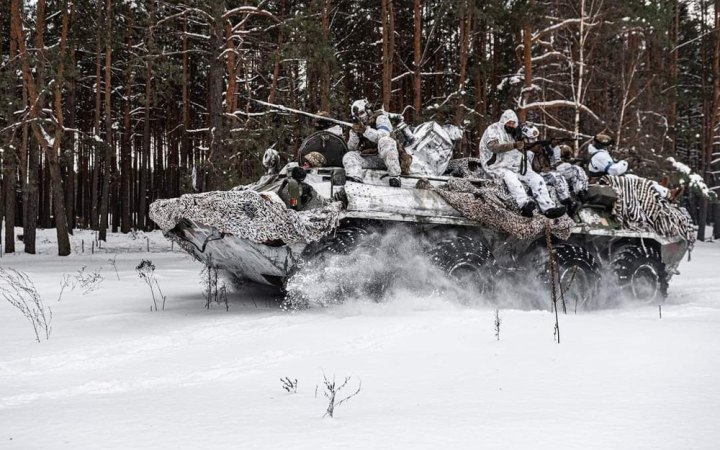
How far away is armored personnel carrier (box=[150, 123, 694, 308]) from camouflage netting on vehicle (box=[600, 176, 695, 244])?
0.02 meters

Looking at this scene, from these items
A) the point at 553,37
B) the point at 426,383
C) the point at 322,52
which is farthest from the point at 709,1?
the point at 426,383

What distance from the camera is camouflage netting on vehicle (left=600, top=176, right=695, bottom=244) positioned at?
9531 millimetres

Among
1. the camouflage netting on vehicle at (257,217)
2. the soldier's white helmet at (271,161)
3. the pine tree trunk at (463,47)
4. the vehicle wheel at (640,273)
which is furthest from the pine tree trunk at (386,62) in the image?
the camouflage netting on vehicle at (257,217)

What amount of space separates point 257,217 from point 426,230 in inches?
92.6

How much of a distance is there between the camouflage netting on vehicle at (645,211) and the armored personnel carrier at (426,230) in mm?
20

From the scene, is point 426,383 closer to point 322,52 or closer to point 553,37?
point 322,52

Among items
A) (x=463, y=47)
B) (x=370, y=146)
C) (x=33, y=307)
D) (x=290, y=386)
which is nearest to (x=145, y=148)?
(x=463, y=47)

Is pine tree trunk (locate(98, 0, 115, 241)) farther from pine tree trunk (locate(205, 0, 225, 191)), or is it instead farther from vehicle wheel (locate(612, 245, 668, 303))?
vehicle wheel (locate(612, 245, 668, 303))

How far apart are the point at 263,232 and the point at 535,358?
10.6 feet

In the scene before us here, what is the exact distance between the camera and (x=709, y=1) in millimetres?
26531

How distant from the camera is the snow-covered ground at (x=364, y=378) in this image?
3.02 meters

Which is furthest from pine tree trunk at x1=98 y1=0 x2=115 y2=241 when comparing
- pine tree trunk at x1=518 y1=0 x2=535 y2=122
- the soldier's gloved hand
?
the soldier's gloved hand

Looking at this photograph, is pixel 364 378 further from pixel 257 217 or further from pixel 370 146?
pixel 370 146

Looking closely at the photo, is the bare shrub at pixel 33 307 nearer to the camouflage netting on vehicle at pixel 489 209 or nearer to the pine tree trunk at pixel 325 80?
the camouflage netting on vehicle at pixel 489 209
